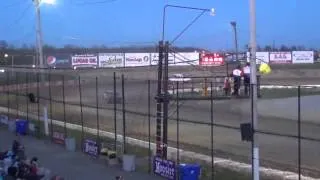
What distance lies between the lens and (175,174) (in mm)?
18562

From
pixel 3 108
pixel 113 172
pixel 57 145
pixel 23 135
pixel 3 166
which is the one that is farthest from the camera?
pixel 3 108

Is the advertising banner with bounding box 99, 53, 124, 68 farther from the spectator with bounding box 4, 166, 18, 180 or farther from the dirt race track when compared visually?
the spectator with bounding box 4, 166, 18, 180

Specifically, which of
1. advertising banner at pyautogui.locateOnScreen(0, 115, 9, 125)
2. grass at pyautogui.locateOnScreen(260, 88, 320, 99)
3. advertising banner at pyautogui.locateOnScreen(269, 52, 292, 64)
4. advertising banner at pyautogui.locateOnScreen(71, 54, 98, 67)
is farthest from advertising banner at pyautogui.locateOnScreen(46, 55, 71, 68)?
advertising banner at pyautogui.locateOnScreen(0, 115, 9, 125)

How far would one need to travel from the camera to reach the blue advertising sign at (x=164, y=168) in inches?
739

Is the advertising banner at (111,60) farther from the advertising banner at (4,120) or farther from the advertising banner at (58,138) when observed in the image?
the advertising banner at (58,138)

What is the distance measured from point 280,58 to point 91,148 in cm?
7530

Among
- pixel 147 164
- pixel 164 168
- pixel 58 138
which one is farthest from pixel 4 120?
pixel 164 168

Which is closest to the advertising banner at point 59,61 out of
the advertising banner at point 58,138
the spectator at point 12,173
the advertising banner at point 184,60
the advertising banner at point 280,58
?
the advertising banner at point 184,60

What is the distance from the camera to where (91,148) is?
24438mm

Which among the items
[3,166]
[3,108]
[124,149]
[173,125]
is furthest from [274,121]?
[3,108]

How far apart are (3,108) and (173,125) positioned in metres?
19.3

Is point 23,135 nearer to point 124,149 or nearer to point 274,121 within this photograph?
point 124,149

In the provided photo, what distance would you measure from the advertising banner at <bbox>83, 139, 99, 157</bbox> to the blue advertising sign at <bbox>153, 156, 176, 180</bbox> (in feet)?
14.3

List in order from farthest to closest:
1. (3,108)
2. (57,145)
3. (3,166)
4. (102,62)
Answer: (102,62)
(3,108)
(57,145)
(3,166)
